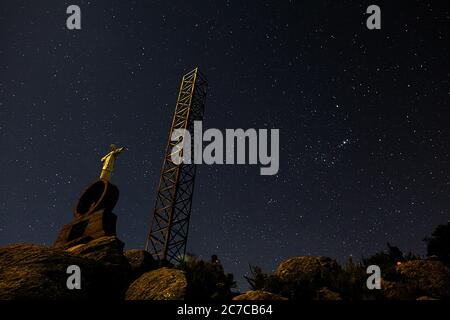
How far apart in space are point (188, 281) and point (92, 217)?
255 inches

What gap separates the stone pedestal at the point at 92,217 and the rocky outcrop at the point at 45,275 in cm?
378

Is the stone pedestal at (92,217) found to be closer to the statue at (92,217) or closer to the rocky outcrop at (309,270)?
the statue at (92,217)

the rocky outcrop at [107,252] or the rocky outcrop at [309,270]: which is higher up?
the rocky outcrop at [107,252]

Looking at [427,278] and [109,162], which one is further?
[109,162]

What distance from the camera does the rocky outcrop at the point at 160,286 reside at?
710cm

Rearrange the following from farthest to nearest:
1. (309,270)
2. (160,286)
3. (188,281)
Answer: (309,270)
(188,281)
(160,286)

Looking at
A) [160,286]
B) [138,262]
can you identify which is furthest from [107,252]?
[160,286]

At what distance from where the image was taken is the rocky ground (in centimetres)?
711

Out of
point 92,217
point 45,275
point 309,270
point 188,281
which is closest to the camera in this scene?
point 45,275

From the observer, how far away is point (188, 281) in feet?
25.1

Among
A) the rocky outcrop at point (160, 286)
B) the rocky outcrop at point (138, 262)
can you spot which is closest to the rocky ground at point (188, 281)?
the rocky outcrop at point (160, 286)

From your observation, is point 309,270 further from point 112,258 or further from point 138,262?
point 112,258
